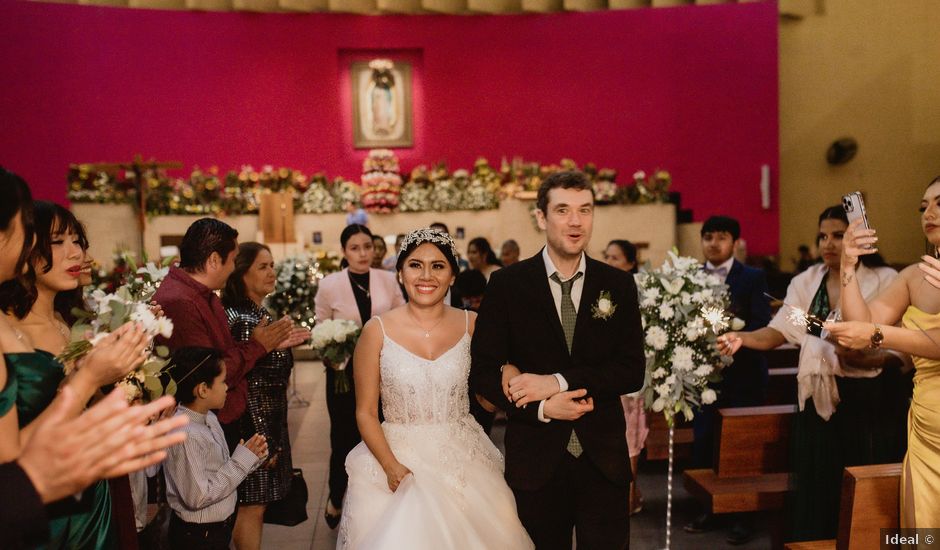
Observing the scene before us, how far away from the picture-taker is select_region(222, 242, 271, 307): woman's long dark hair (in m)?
3.88

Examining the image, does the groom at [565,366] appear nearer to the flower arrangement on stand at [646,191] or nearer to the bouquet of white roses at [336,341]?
the bouquet of white roses at [336,341]

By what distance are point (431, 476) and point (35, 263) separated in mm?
1568

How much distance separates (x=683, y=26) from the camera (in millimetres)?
14406

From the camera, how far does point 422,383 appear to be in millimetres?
2934

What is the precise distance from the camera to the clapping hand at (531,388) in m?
2.50

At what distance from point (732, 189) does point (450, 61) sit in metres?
6.15

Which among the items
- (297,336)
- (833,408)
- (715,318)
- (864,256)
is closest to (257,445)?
(297,336)

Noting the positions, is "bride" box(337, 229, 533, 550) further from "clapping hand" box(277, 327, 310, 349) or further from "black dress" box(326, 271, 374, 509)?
"black dress" box(326, 271, 374, 509)

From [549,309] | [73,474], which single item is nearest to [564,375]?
[549,309]

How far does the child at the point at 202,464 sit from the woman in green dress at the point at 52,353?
0.49 m

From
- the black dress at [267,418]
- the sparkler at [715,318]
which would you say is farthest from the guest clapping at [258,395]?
the sparkler at [715,318]

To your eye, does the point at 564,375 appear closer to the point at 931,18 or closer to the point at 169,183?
the point at 169,183

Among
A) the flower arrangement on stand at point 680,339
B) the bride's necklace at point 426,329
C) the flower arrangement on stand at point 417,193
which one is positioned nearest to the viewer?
the bride's necklace at point 426,329

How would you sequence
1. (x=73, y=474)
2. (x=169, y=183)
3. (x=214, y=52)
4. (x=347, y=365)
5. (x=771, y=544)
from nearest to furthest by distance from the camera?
1. (x=73, y=474)
2. (x=771, y=544)
3. (x=347, y=365)
4. (x=169, y=183)
5. (x=214, y=52)
